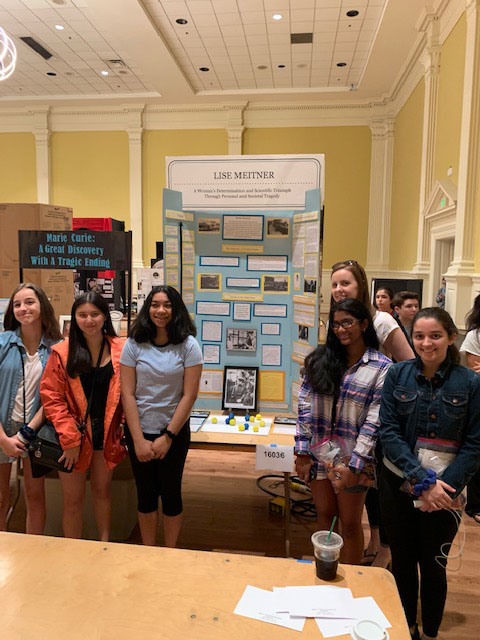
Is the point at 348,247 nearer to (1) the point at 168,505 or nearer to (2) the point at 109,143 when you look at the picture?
(2) the point at 109,143

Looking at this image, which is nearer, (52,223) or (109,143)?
(52,223)

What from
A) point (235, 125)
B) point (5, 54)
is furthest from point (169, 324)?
point (235, 125)

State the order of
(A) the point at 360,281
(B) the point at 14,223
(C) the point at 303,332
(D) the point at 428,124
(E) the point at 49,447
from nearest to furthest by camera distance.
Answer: (A) the point at 360,281 → (E) the point at 49,447 → (C) the point at 303,332 → (B) the point at 14,223 → (D) the point at 428,124

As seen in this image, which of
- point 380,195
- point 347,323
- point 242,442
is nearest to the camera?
point 347,323

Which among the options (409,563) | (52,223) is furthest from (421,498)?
(52,223)

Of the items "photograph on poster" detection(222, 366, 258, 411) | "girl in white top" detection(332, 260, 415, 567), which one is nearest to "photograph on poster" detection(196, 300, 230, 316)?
"photograph on poster" detection(222, 366, 258, 411)

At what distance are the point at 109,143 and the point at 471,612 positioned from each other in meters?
9.41

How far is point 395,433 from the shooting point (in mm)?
1747

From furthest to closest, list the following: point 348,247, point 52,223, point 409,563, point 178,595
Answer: point 348,247
point 52,223
point 409,563
point 178,595

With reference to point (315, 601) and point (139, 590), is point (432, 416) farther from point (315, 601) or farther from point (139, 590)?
point (139, 590)

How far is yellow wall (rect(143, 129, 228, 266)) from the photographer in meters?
9.07

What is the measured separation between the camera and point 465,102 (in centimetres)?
423

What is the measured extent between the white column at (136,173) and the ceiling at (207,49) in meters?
0.36

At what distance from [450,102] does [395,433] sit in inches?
181
